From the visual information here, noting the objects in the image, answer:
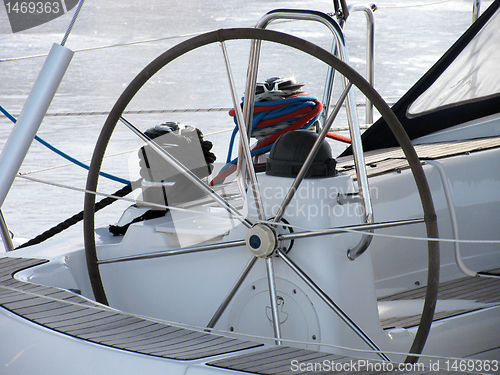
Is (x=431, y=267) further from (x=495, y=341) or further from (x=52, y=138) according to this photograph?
(x=52, y=138)

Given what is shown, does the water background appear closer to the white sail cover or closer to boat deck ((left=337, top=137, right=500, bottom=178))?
the white sail cover

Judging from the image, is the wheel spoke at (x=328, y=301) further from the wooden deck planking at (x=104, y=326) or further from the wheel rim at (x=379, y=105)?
the wooden deck planking at (x=104, y=326)

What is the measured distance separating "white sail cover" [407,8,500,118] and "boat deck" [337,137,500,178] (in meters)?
0.18

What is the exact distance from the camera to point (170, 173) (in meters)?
1.52

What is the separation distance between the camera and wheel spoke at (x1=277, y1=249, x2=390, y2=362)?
1089 mm

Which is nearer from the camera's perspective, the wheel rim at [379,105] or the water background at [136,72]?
the wheel rim at [379,105]

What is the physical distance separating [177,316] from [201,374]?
21.4 inches

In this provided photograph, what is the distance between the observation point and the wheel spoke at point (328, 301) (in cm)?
109

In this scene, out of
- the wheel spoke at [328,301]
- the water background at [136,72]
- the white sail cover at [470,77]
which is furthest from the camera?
the water background at [136,72]

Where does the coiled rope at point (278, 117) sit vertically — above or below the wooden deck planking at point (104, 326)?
above

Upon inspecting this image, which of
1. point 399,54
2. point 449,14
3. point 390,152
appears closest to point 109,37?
point 399,54

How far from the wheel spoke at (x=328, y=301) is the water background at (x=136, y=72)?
0.63 m

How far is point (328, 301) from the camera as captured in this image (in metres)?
1.10

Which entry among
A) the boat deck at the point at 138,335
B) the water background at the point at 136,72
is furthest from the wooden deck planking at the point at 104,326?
the water background at the point at 136,72
